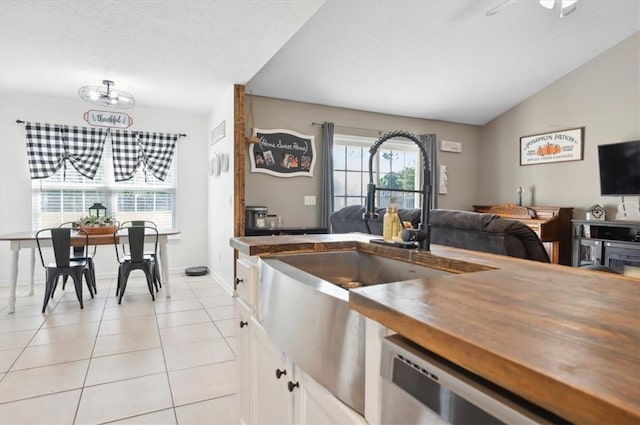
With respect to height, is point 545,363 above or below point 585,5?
below

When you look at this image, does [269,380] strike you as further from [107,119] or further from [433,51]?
[107,119]

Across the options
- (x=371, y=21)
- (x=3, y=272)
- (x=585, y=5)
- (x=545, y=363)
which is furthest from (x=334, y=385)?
(x=3, y=272)

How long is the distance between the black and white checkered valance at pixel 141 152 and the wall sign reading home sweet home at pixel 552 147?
5.34 m

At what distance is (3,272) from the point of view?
4.58 m

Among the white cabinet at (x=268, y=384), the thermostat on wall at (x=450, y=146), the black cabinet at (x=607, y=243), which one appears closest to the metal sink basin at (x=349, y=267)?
the white cabinet at (x=268, y=384)

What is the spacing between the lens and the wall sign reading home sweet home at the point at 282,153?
189 inches

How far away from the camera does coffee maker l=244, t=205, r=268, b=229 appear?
4398mm

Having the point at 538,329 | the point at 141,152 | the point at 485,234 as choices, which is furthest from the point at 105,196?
the point at 538,329

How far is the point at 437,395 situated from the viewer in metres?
0.56

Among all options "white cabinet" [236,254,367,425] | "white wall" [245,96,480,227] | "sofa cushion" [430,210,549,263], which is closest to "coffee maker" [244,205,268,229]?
"white wall" [245,96,480,227]

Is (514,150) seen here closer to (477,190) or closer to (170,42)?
(477,190)

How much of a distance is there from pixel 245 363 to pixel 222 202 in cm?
332

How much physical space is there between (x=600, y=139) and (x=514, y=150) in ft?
4.17

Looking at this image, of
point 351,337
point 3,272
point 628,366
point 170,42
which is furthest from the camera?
point 3,272
